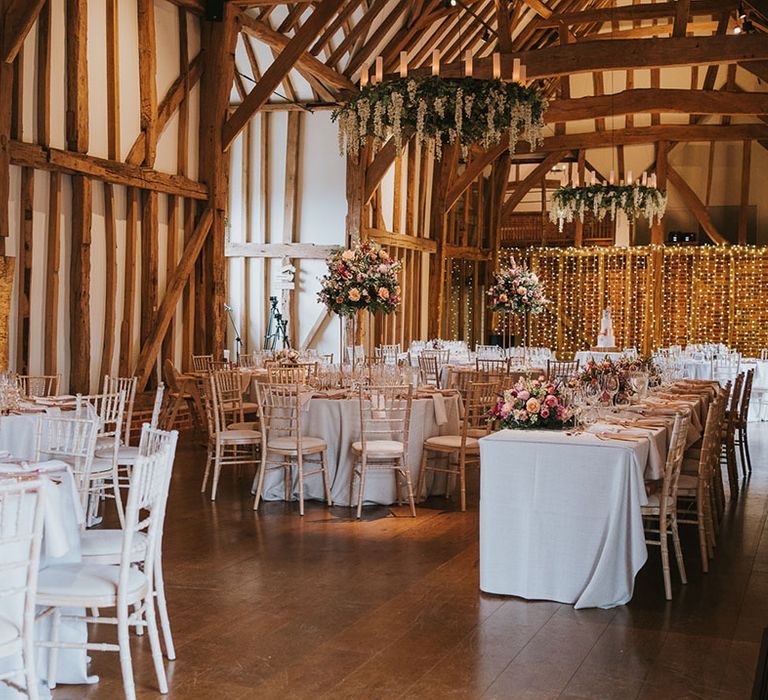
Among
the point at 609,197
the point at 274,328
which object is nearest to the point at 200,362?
the point at 274,328

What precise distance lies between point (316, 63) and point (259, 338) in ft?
14.2

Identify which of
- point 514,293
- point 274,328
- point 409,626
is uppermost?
point 514,293

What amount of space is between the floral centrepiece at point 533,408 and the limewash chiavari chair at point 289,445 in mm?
2085

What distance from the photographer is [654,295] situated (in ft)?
64.7

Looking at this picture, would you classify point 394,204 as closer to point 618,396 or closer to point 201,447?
point 201,447

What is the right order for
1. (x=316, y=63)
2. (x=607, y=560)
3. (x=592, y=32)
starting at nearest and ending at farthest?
(x=607, y=560) < (x=316, y=63) < (x=592, y=32)

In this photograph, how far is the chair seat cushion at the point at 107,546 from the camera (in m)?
3.82

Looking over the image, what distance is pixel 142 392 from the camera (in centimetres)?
1102

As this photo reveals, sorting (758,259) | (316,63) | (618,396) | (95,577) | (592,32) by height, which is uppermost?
(592,32)

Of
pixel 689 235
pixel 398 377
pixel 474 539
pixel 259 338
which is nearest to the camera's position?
pixel 474 539

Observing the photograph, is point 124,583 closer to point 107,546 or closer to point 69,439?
point 107,546

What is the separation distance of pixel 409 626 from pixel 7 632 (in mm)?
2132

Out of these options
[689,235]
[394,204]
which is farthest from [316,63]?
[689,235]

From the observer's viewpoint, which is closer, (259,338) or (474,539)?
(474,539)
